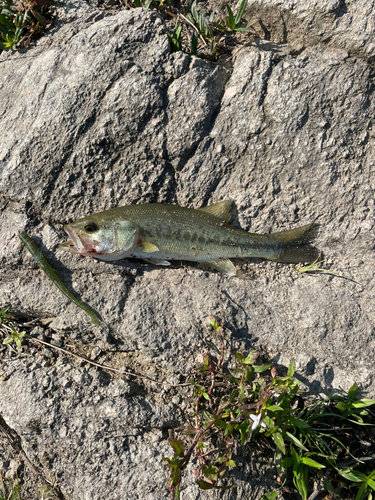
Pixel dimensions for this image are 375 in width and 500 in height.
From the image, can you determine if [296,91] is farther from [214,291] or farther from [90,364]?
[90,364]

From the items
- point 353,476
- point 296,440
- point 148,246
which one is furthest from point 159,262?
point 353,476

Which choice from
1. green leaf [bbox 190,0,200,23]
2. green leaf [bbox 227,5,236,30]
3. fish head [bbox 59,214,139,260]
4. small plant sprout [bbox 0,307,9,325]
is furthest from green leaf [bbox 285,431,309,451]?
green leaf [bbox 190,0,200,23]

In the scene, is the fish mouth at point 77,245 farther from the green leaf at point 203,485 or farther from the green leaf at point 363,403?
the green leaf at point 363,403

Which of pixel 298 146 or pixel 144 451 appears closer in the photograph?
pixel 144 451

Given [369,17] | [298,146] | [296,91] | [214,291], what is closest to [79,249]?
A: [214,291]

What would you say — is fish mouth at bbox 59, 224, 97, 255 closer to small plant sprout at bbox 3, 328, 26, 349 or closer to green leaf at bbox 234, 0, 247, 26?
small plant sprout at bbox 3, 328, 26, 349

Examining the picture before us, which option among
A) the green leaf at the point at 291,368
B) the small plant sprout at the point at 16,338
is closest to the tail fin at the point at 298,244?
the green leaf at the point at 291,368
